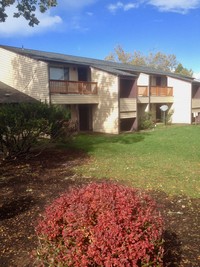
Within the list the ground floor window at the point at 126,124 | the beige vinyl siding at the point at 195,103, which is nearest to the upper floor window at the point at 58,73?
the ground floor window at the point at 126,124

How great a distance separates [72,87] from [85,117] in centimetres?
462

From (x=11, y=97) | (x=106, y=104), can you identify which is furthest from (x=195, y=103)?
(x=11, y=97)

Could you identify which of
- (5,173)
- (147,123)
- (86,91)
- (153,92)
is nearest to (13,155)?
(5,173)

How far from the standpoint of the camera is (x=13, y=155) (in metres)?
9.50

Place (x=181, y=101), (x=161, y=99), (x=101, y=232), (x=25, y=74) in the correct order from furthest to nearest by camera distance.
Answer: (x=181, y=101) < (x=161, y=99) < (x=25, y=74) < (x=101, y=232)

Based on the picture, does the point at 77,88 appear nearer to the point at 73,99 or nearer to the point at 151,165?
the point at 73,99

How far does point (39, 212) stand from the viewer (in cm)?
615

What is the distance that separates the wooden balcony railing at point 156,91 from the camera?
91.1ft

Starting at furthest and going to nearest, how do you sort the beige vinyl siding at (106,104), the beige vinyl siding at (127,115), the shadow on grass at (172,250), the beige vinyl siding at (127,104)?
the beige vinyl siding at (127,115) → the beige vinyl siding at (127,104) → the beige vinyl siding at (106,104) → the shadow on grass at (172,250)

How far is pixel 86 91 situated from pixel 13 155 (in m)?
13.8

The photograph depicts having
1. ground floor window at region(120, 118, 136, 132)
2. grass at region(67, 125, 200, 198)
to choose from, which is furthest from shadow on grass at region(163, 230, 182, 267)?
ground floor window at region(120, 118, 136, 132)

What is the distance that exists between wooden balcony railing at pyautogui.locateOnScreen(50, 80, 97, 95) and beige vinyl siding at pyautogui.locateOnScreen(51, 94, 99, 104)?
310 mm

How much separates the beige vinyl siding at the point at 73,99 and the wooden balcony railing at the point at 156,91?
6724 millimetres

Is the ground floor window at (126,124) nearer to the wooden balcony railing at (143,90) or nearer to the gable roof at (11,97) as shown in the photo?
the wooden balcony railing at (143,90)
